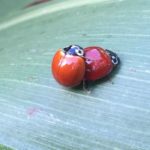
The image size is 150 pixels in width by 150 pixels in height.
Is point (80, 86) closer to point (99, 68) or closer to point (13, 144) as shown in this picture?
point (99, 68)

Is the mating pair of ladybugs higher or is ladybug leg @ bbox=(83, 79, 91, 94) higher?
the mating pair of ladybugs

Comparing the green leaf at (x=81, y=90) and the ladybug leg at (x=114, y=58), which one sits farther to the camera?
the ladybug leg at (x=114, y=58)

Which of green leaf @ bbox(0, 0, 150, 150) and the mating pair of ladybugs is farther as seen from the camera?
the mating pair of ladybugs

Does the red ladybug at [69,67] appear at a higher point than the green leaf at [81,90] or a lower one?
higher

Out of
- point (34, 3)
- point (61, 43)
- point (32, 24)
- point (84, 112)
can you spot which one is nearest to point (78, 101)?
point (84, 112)

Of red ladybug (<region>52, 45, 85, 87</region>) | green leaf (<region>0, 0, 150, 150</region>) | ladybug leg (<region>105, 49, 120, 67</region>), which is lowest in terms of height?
green leaf (<region>0, 0, 150, 150</region>)

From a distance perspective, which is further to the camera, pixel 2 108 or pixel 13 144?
pixel 2 108
